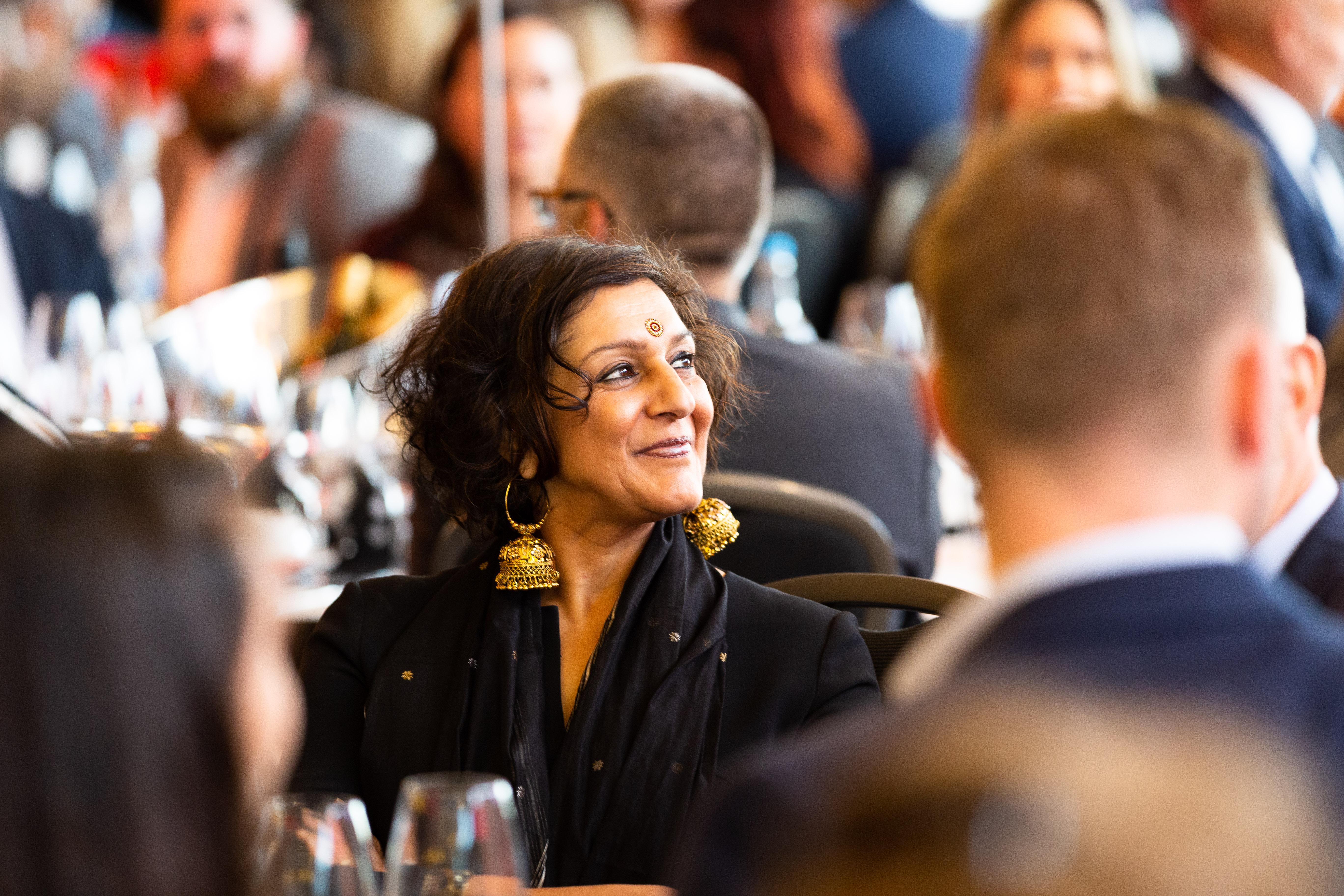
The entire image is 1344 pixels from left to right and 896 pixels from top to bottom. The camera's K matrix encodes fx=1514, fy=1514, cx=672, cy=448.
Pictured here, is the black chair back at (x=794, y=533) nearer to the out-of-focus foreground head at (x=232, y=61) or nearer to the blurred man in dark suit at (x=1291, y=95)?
the blurred man in dark suit at (x=1291, y=95)

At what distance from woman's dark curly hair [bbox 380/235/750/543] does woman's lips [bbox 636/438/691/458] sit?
92 mm

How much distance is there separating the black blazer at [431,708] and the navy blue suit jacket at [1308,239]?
7.73 feet

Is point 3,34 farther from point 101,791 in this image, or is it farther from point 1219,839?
point 1219,839

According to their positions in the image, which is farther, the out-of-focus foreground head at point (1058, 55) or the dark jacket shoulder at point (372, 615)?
the out-of-focus foreground head at point (1058, 55)

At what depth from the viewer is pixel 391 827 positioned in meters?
1.66

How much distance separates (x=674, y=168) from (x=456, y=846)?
186 centimetres

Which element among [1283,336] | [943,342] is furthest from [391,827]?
[1283,336]

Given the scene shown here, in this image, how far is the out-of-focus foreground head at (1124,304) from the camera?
2.82 feet

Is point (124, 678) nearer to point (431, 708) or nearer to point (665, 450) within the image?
point (431, 708)

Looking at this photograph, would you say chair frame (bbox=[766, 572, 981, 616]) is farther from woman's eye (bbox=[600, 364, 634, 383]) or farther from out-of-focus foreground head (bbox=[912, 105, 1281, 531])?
out-of-focus foreground head (bbox=[912, 105, 1281, 531])

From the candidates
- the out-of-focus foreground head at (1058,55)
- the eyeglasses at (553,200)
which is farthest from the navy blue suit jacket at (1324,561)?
the out-of-focus foreground head at (1058,55)

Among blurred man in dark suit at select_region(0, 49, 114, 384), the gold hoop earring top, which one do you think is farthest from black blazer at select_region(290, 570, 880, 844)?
blurred man in dark suit at select_region(0, 49, 114, 384)

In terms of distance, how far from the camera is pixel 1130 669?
768 mm

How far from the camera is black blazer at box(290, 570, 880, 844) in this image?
1594 mm
